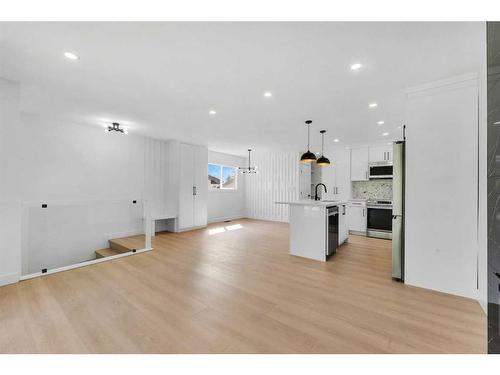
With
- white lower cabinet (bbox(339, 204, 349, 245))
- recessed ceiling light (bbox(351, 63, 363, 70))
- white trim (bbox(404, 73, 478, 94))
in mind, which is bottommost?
white lower cabinet (bbox(339, 204, 349, 245))

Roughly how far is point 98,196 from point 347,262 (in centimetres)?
570

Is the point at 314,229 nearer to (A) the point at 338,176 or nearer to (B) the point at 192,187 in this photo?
(A) the point at 338,176

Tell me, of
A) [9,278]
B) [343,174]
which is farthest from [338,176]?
[9,278]

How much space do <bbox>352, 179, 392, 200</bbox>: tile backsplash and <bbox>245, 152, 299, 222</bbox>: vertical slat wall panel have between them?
2168 mm

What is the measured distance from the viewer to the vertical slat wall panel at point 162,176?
5945mm

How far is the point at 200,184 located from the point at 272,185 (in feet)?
10.3

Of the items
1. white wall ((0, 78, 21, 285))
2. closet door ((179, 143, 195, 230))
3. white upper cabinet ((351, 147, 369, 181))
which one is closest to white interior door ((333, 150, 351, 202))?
white upper cabinet ((351, 147, 369, 181))

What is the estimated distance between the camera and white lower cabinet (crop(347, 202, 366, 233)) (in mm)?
5762

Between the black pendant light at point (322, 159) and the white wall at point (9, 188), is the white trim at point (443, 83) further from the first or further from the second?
the white wall at point (9, 188)

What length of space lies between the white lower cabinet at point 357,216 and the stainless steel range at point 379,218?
0.13 meters

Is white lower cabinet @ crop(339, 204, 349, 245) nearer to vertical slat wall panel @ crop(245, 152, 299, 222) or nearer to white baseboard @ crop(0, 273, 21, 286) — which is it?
vertical slat wall panel @ crop(245, 152, 299, 222)

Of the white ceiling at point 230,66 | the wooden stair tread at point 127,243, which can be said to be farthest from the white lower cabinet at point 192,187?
the white ceiling at point 230,66
